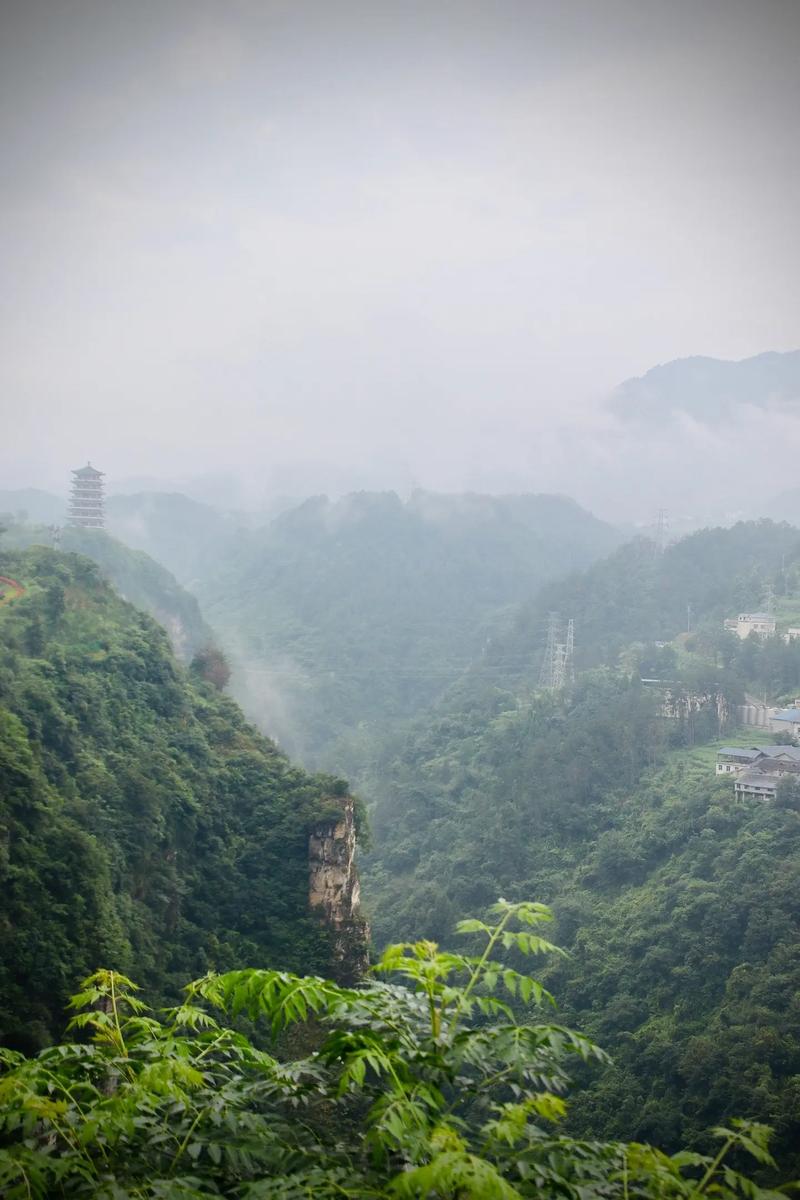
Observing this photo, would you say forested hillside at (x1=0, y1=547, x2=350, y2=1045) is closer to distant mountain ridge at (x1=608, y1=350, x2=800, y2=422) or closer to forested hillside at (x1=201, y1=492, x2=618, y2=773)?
forested hillside at (x1=201, y1=492, x2=618, y2=773)

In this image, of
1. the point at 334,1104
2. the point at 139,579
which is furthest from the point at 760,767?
the point at 139,579

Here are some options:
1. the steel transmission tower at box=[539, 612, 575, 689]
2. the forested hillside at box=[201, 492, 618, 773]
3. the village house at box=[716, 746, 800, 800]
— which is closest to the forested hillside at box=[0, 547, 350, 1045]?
the village house at box=[716, 746, 800, 800]

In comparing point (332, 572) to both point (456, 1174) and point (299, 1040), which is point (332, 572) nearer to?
point (299, 1040)

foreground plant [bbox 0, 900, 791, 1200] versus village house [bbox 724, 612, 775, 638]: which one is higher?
village house [bbox 724, 612, 775, 638]

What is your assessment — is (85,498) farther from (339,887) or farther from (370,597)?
(339,887)

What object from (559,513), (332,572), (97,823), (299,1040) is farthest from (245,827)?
(559,513)

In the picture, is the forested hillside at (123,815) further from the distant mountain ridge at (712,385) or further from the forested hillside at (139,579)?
the distant mountain ridge at (712,385)
